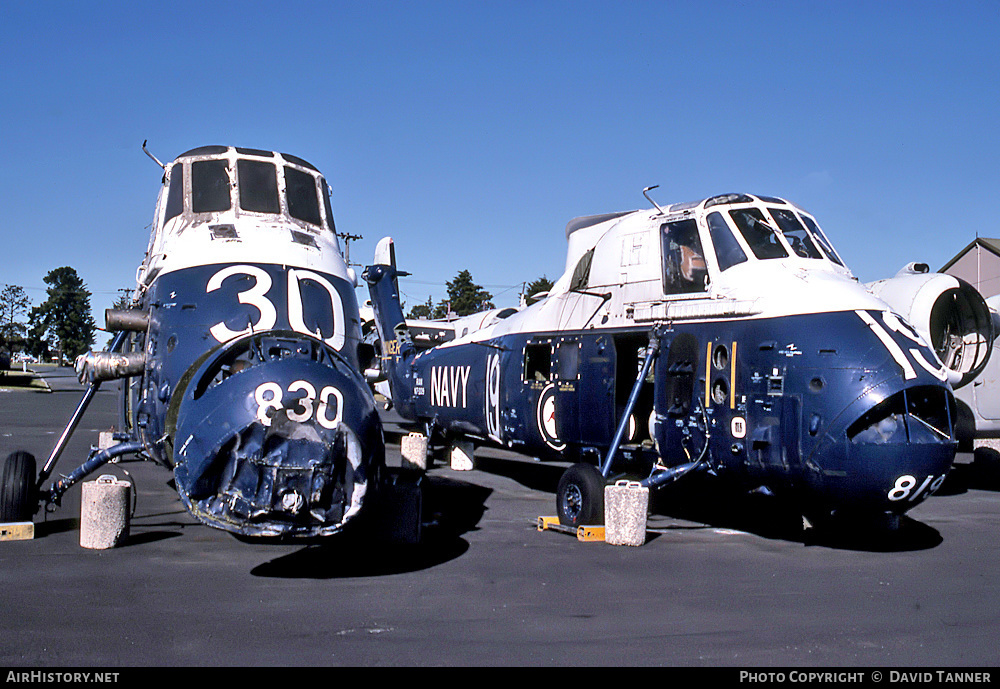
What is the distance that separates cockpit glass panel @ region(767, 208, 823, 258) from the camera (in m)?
10.7

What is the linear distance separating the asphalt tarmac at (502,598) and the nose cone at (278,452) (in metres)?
0.78

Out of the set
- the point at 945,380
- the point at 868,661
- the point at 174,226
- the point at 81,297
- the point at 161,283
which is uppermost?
the point at 81,297

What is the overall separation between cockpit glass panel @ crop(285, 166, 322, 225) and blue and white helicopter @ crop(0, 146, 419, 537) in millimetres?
17

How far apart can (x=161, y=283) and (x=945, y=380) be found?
28.0ft

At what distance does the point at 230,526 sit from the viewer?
6660 millimetres

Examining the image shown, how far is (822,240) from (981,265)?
125 feet

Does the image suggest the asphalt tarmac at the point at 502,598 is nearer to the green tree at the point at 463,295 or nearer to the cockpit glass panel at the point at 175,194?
the cockpit glass panel at the point at 175,194

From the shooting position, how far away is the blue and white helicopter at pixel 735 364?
29.9ft

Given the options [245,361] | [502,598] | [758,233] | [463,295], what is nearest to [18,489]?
[245,361]

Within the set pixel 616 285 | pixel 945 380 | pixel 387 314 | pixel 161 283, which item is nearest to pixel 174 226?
pixel 161 283

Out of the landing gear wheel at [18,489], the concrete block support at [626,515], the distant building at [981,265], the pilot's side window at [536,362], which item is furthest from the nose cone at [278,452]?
the distant building at [981,265]

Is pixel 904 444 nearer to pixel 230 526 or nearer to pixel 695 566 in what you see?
pixel 695 566

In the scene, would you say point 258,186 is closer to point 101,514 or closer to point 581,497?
point 101,514

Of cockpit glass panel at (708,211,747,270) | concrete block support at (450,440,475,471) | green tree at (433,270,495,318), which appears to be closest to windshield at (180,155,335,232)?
cockpit glass panel at (708,211,747,270)
